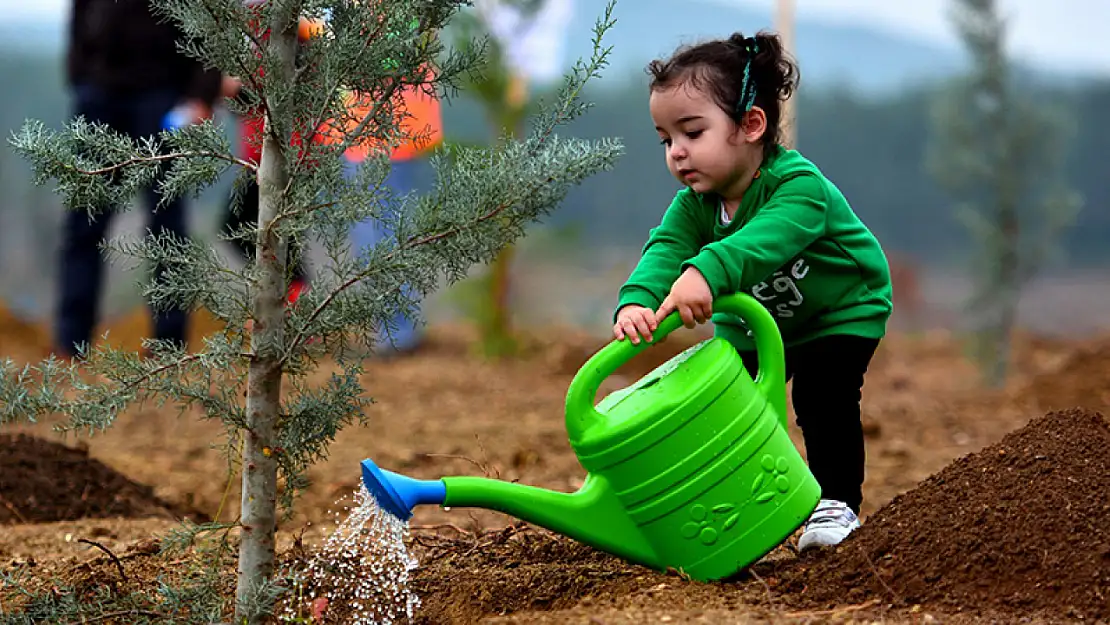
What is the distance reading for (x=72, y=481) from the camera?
3.87m

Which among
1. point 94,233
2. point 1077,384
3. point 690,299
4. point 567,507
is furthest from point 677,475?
point 94,233

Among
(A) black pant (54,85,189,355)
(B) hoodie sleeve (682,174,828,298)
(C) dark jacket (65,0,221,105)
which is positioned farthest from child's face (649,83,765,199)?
(C) dark jacket (65,0,221,105)

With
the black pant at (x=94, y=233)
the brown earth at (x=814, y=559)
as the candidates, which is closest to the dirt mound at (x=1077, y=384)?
the brown earth at (x=814, y=559)

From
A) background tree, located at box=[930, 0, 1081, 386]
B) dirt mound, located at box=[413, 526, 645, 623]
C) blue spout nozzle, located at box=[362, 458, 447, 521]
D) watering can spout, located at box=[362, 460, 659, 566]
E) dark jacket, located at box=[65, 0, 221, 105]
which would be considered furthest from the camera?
background tree, located at box=[930, 0, 1081, 386]

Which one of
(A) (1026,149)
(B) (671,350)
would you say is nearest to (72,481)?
(B) (671,350)

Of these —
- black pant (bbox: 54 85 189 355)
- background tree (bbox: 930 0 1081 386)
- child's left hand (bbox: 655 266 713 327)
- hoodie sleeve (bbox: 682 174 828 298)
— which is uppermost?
black pant (bbox: 54 85 189 355)

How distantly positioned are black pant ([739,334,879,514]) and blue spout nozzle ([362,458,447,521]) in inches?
39.5

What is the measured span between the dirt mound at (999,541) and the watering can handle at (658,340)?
333 millimetres

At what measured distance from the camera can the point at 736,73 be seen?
107 inches

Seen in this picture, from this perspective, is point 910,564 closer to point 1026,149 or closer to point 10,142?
point 10,142

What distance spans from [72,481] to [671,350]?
15.3 ft

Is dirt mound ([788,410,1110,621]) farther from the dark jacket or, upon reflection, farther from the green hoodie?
the dark jacket

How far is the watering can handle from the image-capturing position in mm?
2414

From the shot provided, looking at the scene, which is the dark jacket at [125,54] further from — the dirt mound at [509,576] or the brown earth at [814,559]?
the dirt mound at [509,576]
